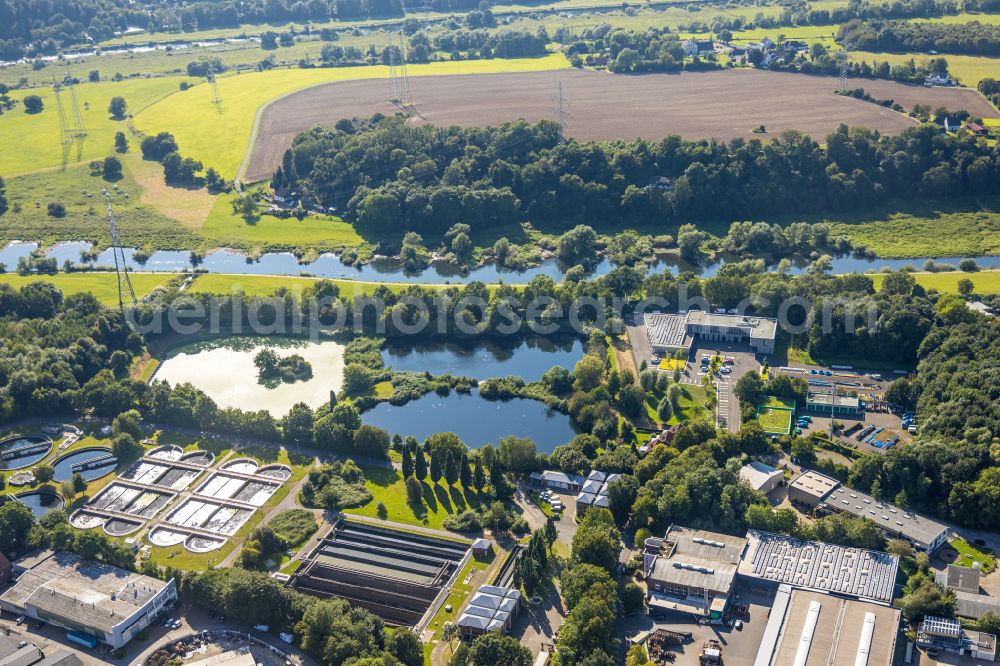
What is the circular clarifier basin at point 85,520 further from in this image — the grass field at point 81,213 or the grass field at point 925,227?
the grass field at point 925,227

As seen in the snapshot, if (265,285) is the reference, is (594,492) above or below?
below

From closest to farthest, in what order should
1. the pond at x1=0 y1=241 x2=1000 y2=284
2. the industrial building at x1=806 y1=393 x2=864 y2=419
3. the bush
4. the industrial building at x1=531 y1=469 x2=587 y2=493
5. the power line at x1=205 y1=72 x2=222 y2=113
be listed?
the bush
the industrial building at x1=531 y1=469 x2=587 y2=493
the industrial building at x1=806 y1=393 x2=864 y2=419
the pond at x1=0 y1=241 x2=1000 y2=284
the power line at x1=205 y1=72 x2=222 y2=113

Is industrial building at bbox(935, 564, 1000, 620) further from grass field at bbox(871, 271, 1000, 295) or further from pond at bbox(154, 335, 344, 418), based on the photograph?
pond at bbox(154, 335, 344, 418)

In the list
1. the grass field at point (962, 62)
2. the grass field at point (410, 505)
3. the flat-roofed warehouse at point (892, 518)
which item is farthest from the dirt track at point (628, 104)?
the flat-roofed warehouse at point (892, 518)

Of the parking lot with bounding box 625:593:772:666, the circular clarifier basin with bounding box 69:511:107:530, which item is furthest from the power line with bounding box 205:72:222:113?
the parking lot with bounding box 625:593:772:666

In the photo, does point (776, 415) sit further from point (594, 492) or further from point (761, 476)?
point (594, 492)

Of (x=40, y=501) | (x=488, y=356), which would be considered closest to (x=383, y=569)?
(x=40, y=501)
